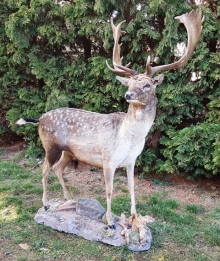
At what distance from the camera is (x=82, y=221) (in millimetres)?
3910

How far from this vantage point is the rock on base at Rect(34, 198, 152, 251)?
3693 millimetres

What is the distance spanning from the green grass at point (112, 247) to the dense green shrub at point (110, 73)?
0.85 meters

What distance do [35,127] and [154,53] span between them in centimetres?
277

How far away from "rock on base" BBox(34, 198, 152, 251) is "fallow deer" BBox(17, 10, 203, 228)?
125mm

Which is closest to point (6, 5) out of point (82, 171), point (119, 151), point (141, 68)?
point (141, 68)

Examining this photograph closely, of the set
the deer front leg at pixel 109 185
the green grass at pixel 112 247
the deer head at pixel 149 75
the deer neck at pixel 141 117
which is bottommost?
the green grass at pixel 112 247

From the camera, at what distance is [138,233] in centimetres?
371

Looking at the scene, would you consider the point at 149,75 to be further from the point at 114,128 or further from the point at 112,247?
the point at 112,247

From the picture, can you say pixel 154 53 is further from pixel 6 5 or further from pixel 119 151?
pixel 6 5

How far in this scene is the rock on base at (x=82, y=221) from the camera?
369 centimetres

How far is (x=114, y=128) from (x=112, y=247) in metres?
1.30

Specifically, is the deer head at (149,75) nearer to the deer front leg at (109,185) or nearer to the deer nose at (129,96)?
the deer nose at (129,96)

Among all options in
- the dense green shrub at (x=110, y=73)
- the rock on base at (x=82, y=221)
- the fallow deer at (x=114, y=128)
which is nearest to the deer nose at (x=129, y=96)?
the fallow deer at (x=114, y=128)

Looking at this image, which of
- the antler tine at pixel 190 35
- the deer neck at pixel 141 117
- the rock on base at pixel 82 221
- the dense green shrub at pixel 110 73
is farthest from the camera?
the dense green shrub at pixel 110 73
